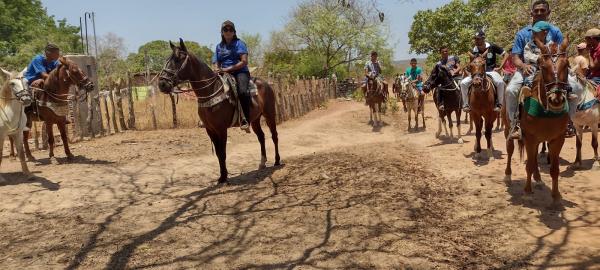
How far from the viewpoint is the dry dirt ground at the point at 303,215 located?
4.32 m

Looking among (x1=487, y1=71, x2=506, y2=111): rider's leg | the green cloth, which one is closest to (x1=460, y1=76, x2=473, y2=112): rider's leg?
(x1=487, y1=71, x2=506, y2=111): rider's leg

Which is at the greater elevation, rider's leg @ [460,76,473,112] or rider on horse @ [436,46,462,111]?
rider on horse @ [436,46,462,111]

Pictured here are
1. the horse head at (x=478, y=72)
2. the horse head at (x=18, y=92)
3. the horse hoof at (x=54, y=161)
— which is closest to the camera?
the horse head at (x=18, y=92)

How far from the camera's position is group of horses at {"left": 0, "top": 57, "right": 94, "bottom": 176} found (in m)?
7.94

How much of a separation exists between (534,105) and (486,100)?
335cm

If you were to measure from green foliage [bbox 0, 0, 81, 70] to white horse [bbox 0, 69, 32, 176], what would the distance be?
99.6 ft

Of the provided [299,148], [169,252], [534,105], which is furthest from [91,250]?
[299,148]

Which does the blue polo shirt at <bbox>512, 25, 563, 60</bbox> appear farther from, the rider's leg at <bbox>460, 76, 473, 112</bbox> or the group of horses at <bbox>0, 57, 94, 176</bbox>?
the group of horses at <bbox>0, 57, 94, 176</bbox>

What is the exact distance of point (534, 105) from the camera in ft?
18.1

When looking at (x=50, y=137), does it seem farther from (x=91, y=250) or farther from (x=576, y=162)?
(x=576, y=162)

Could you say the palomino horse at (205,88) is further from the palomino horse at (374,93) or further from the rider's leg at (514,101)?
the palomino horse at (374,93)

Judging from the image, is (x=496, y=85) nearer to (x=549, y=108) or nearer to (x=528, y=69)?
(x=528, y=69)

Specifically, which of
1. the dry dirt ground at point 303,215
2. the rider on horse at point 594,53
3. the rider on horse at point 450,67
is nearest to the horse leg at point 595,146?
A: the dry dirt ground at point 303,215

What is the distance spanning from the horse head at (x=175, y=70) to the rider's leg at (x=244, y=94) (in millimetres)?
939
